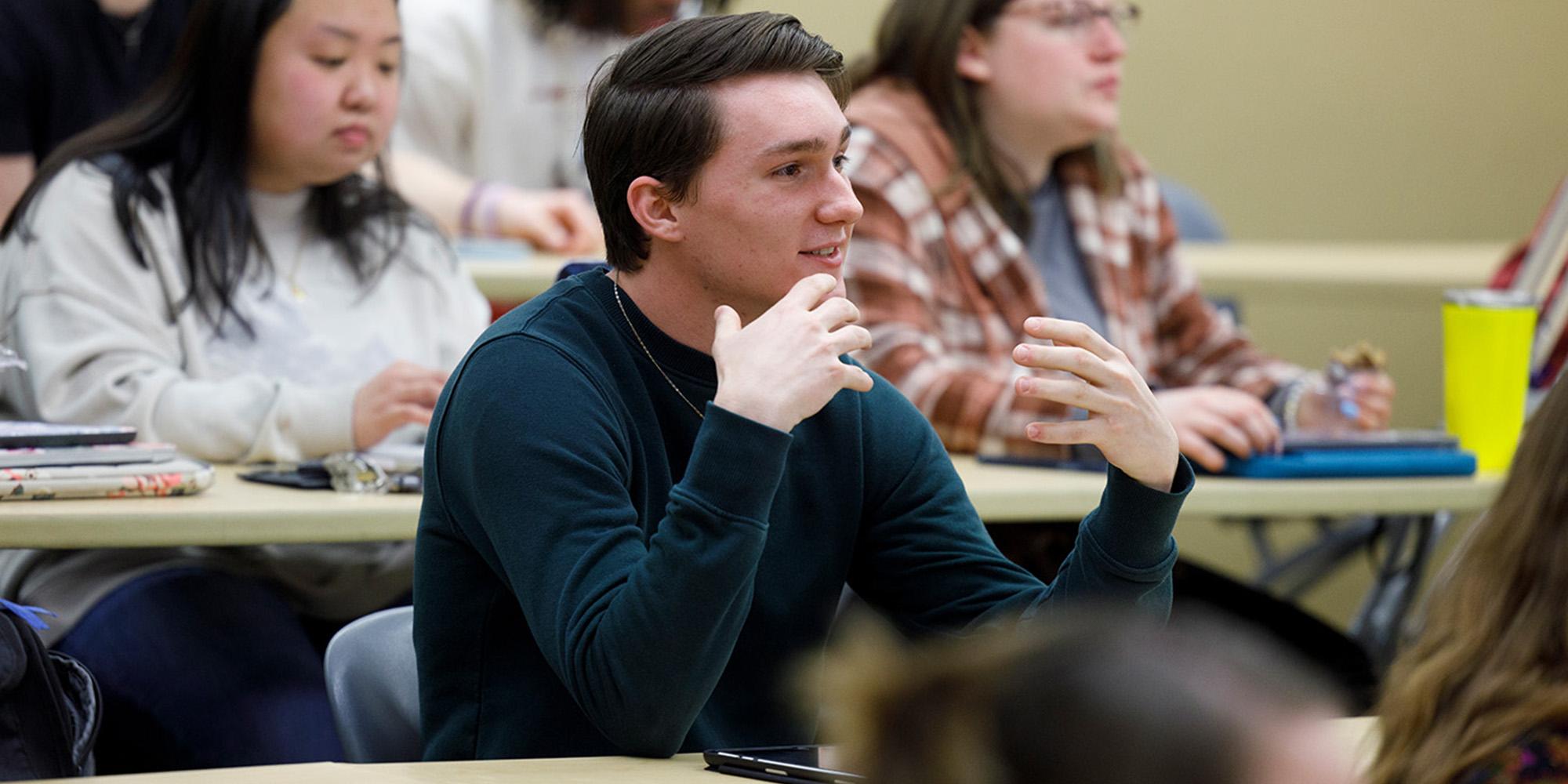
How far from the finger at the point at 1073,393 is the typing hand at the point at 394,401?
0.96 metres

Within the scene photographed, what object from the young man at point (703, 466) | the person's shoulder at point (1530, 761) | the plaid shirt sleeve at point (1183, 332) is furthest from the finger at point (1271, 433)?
the person's shoulder at point (1530, 761)

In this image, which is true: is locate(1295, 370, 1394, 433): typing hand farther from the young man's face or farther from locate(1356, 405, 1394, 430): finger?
the young man's face

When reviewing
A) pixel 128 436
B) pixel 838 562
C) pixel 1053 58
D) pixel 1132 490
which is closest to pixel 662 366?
pixel 838 562

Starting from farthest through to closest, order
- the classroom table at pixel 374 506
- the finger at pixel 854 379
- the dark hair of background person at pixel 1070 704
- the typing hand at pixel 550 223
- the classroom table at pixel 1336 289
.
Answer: the typing hand at pixel 550 223, the classroom table at pixel 1336 289, the classroom table at pixel 374 506, the finger at pixel 854 379, the dark hair of background person at pixel 1070 704

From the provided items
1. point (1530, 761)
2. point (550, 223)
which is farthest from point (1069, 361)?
point (550, 223)

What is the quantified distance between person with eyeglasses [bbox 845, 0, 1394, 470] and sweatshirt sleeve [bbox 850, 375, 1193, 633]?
82 centimetres

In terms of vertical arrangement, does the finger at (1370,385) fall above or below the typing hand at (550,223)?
below

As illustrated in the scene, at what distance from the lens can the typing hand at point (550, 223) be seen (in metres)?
3.27

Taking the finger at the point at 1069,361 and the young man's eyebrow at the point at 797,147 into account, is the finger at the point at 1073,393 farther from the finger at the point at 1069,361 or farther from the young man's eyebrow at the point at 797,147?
the young man's eyebrow at the point at 797,147

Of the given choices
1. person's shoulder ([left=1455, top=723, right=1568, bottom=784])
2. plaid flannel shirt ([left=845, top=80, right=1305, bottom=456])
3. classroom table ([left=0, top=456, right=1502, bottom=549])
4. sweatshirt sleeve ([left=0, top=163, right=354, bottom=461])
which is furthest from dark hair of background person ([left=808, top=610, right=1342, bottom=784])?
plaid flannel shirt ([left=845, top=80, right=1305, bottom=456])

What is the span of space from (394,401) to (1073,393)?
102 cm

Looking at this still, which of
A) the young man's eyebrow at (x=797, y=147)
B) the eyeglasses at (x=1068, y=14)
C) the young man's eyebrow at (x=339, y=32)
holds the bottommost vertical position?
the eyeglasses at (x=1068, y=14)

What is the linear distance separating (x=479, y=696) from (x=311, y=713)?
1.85ft

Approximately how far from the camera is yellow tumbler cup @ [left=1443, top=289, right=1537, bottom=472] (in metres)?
2.45
